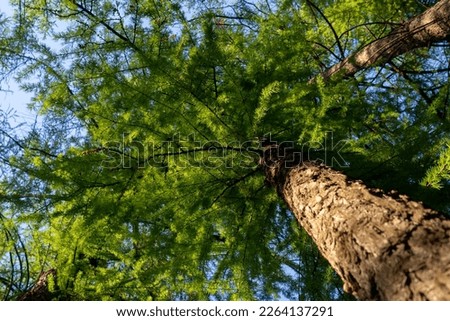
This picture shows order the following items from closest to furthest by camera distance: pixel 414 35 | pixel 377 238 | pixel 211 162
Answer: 1. pixel 377 238
2. pixel 211 162
3. pixel 414 35

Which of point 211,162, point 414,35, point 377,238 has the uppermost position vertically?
point 414,35

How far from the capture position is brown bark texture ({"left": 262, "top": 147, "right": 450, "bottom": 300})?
1180mm

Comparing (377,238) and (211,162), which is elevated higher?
(211,162)

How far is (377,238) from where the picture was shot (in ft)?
4.66

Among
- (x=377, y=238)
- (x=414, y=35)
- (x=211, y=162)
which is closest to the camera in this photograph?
(x=377, y=238)

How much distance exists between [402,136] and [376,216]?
1.36 m

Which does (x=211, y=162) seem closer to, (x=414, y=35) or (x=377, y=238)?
(x=377, y=238)

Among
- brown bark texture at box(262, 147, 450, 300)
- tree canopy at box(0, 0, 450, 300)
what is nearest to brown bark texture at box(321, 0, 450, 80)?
tree canopy at box(0, 0, 450, 300)

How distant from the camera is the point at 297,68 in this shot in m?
3.03

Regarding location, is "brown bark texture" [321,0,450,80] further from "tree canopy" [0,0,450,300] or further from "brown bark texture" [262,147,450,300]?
"brown bark texture" [262,147,450,300]

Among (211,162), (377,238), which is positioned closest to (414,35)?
(211,162)
